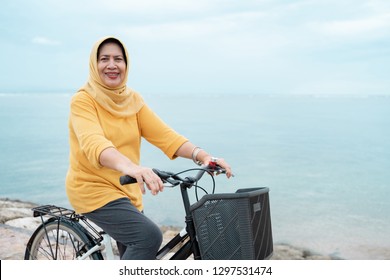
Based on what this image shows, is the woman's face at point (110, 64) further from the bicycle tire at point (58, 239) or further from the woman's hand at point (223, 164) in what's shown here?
the bicycle tire at point (58, 239)

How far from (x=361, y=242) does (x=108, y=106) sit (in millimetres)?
6101

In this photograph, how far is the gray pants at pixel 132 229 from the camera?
102 inches

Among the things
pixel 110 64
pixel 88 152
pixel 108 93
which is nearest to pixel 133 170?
pixel 88 152

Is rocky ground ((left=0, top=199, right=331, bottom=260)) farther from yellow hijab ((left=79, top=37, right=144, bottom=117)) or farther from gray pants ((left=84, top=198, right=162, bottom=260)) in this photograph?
yellow hijab ((left=79, top=37, right=144, bottom=117))

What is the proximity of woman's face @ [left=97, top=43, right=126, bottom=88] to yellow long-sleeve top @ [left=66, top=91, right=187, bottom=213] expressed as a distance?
148 millimetres

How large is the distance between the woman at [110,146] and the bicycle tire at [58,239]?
0.90 ft

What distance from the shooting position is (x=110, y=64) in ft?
9.07

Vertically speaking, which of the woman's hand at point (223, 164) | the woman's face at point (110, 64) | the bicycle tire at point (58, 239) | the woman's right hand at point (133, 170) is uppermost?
the woman's face at point (110, 64)

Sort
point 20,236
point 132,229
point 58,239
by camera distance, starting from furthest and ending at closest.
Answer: point 20,236 → point 58,239 → point 132,229

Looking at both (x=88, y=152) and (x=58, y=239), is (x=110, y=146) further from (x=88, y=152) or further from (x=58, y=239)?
(x=58, y=239)

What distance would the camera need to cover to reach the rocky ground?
4703 mm

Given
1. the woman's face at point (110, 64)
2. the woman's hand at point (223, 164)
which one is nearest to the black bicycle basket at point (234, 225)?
the woman's hand at point (223, 164)

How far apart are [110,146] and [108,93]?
423 millimetres
